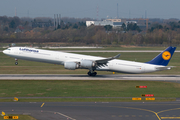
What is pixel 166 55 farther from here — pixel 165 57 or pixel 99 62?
pixel 99 62

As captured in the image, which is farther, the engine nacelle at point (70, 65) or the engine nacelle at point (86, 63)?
the engine nacelle at point (86, 63)

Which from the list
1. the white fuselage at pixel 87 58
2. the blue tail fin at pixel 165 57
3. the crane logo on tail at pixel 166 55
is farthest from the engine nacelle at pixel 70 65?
A: the crane logo on tail at pixel 166 55

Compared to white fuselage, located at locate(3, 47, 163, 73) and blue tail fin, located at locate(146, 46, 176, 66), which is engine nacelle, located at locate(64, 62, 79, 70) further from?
blue tail fin, located at locate(146, 46, 176, 66)
